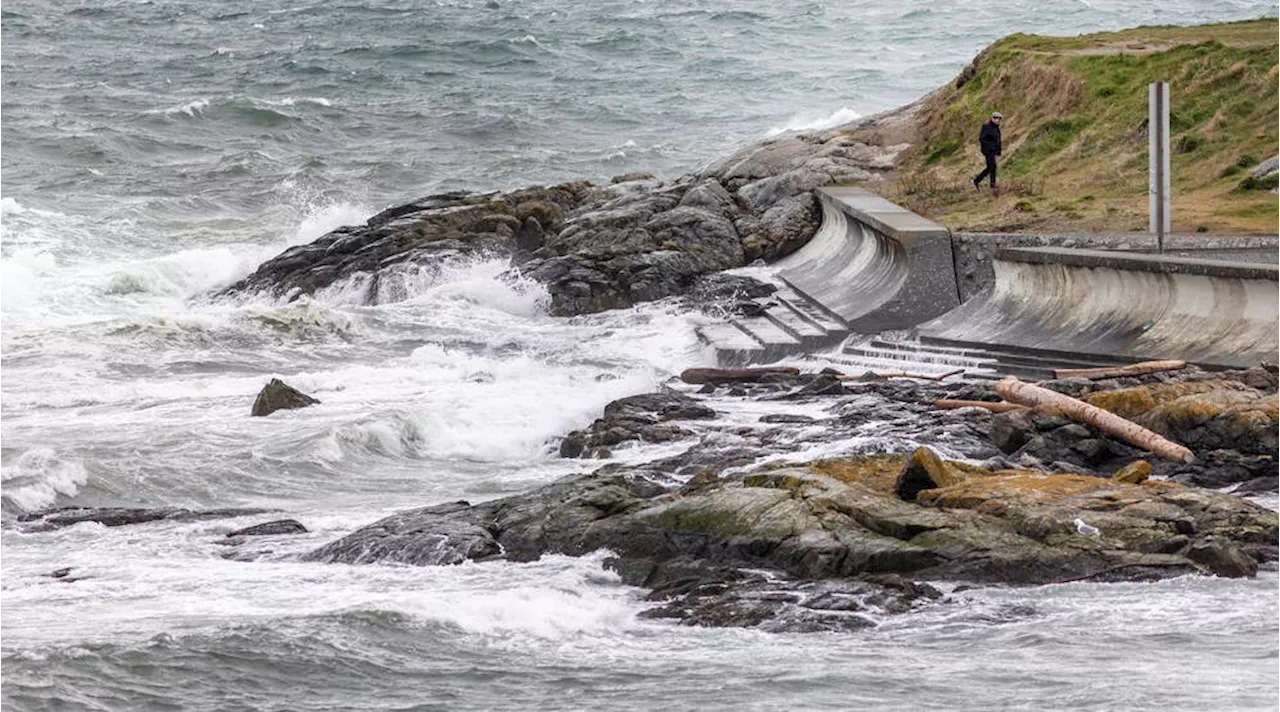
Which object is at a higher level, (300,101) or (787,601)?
(300,101)

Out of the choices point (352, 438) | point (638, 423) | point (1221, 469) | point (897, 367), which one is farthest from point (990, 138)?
Result: point (1221, 469)

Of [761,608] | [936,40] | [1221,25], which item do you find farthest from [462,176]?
[936,40]

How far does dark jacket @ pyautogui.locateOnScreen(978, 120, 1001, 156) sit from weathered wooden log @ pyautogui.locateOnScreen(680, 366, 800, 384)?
Answer: 650cm

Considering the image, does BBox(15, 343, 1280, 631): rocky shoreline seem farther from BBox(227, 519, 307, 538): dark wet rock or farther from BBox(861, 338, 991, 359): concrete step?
BBox(861, 338, 991, 359): concrete step

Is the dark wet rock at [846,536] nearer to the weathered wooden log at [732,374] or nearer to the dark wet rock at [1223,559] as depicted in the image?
the dark wet rock at [1223,559]

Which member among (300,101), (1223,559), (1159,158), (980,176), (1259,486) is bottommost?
(1259,486)

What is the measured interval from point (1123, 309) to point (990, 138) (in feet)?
21.5

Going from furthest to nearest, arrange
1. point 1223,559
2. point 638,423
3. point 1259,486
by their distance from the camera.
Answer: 1. point 638,423
2. point 1259,486
3. point 1223,559

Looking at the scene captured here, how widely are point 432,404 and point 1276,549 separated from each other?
9437mm

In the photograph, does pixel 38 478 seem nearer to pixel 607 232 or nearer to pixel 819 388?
pixel 819 388

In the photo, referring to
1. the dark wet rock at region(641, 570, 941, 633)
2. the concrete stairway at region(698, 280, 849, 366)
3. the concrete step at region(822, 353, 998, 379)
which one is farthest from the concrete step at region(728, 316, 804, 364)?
the dark wet rock at region(641, 570, 941, 633)

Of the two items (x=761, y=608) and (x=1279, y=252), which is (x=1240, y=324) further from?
(x=761, y=608)

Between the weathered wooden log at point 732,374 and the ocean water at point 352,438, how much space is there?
1.72 feet

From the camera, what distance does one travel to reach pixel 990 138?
23.8m
